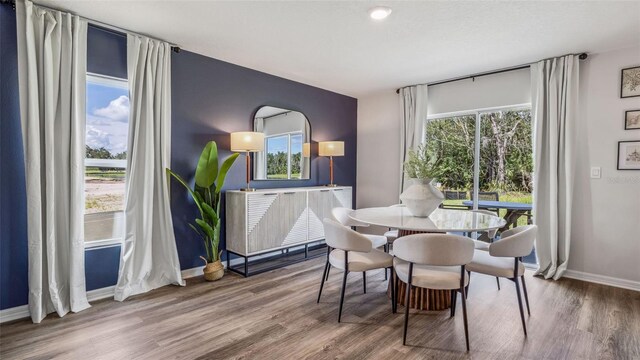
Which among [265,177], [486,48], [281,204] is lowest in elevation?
[281,204]

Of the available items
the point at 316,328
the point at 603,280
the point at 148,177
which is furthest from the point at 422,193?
the point at 148,177

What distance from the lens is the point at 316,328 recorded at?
7.82ft

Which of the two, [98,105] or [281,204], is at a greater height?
[98,105]

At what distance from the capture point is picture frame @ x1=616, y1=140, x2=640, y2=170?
3178 mm

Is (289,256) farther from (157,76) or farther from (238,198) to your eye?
(157,76)

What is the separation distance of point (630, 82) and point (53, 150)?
537 cm

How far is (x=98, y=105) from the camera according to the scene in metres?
2.94

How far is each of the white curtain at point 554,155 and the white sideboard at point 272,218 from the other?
2.61 m

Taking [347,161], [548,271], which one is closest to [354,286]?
[548,271]

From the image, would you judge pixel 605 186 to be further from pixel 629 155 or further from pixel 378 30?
pixel 378 30

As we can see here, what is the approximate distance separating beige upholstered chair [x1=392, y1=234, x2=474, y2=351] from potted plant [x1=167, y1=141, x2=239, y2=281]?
195 cm

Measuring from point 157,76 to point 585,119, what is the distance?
450cm

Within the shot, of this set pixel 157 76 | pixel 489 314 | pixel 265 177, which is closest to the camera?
pixel 489 314

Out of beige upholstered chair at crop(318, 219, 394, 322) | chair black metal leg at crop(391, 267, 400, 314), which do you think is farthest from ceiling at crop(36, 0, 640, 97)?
chair black metal leg at crop(391, 267, 400, 314)
